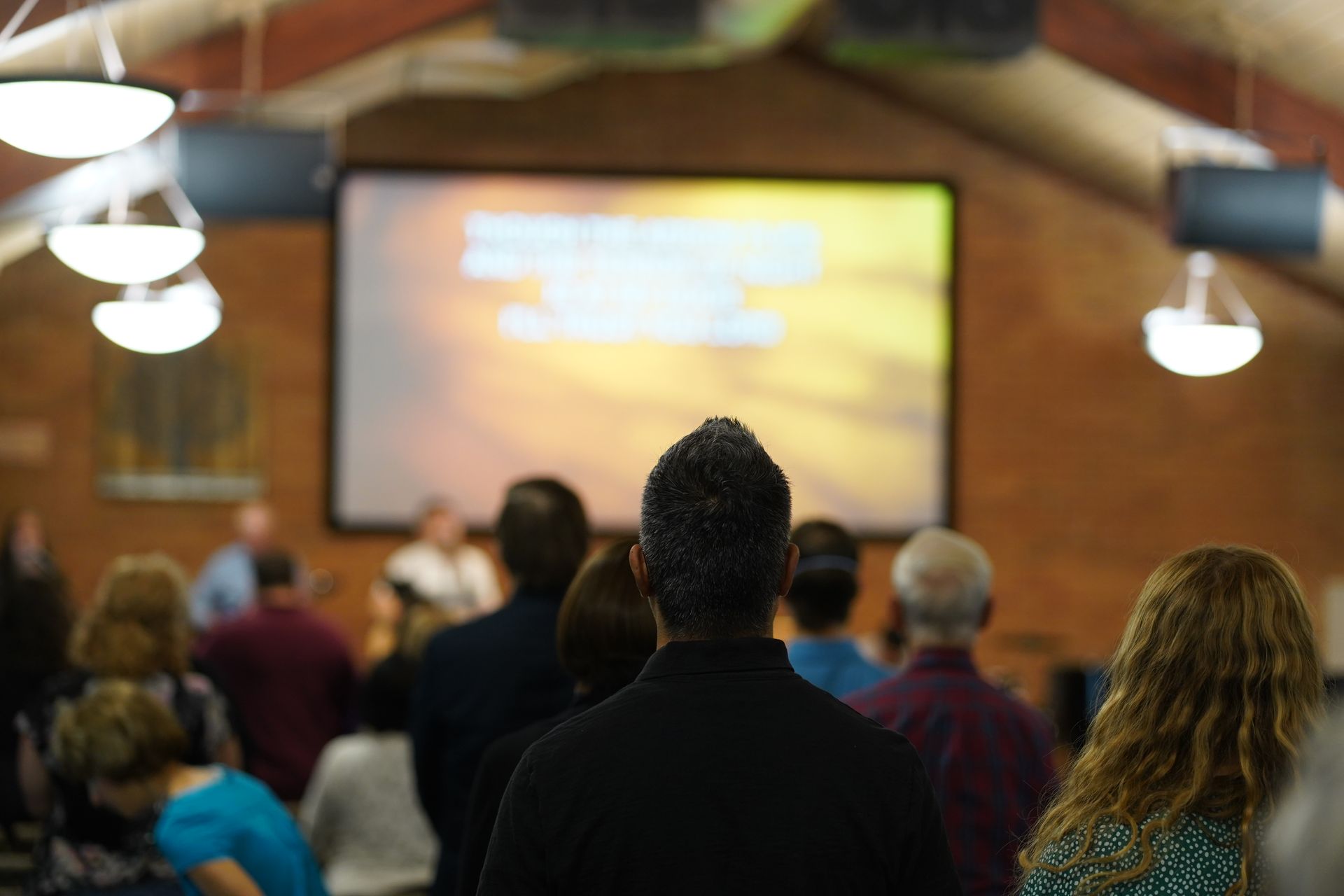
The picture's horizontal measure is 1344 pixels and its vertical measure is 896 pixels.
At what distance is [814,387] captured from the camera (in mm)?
9750

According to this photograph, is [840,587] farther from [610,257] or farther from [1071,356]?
[1071,356]

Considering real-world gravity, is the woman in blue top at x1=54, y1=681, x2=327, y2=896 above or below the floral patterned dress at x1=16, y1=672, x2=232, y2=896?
above

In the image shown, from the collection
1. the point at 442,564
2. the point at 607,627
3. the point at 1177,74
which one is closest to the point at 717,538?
the point at 607,627

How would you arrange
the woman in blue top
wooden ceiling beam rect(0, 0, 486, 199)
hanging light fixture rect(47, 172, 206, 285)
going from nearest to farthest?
the woman in blue top, hanging light fixture rect(47, 172, 206, 285), wooden ceiling beam rect(0, 0, 486, 199)

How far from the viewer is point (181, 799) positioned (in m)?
2.62

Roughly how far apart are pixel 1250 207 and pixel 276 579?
4.60 metres

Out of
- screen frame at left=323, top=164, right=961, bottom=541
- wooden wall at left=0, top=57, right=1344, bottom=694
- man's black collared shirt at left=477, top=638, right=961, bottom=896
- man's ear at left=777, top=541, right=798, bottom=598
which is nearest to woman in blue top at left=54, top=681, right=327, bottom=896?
man's black collared shirt at left=477, top=638, right=961, bottom=896

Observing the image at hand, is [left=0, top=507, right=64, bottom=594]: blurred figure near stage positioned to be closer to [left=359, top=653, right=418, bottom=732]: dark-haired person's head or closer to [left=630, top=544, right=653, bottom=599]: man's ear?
[left=359, top=653, right=418, bottom=732]: dark-haired person's head

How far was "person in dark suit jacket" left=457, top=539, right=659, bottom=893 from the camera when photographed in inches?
82.4

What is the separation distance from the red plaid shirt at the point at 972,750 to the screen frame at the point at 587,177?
6.94m

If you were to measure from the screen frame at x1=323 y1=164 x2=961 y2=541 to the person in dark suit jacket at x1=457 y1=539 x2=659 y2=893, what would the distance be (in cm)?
746

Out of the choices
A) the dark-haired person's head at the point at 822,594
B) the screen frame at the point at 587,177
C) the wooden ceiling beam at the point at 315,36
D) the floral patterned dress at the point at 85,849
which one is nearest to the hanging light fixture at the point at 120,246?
the floral patterned dress at the point at 85,849

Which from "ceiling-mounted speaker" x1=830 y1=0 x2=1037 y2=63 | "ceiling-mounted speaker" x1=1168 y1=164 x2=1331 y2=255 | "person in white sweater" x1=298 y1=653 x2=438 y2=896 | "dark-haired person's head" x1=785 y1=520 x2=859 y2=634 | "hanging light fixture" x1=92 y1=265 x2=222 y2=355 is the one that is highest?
"ceiling-mounted speaker" x1=830 y1=0 x2=1037 y2=63

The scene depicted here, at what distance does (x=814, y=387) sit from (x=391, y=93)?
3122 mm
